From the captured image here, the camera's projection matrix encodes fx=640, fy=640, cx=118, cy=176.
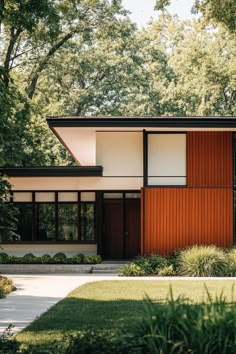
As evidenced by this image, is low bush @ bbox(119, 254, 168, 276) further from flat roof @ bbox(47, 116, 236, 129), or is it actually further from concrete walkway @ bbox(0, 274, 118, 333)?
flat roof @ bbox(47, 116, 236, 129)

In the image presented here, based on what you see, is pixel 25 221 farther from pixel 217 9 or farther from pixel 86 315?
pixel 86 315

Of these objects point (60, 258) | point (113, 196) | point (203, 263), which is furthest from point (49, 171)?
point (203, 263)

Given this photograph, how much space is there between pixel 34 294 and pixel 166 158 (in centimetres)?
925

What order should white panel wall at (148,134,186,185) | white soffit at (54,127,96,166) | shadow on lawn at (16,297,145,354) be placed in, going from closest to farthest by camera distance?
shadow on lawn at (16,297,145,354), white panel wall at (148,134,186,185), white soffit at (54,127,96,166)

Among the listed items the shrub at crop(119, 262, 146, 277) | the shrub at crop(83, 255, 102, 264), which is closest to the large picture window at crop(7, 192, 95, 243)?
the shrub at crop(83, 255, 102, 264)

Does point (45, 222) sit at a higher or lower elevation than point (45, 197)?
lower

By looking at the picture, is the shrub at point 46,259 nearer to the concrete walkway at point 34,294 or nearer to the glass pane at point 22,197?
the concrete walkway at point 34,294

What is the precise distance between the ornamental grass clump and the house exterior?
1.89 metres

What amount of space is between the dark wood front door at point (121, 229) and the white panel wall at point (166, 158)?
79.5 inches

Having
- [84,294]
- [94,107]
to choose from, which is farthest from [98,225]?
[94,107]

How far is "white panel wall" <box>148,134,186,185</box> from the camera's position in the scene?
2361 centimetres

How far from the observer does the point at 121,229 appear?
25.3m

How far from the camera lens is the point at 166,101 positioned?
150ft

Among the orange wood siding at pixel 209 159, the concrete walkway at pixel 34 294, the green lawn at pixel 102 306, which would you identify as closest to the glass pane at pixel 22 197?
the concrete walkway at pixel 34 294
